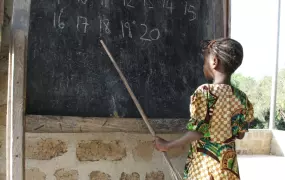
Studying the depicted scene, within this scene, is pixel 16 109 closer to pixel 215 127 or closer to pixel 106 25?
pixel 106 25

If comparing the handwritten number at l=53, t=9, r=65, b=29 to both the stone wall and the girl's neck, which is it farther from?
the girl's neck

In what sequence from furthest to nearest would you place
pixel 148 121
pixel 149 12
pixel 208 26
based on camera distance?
pixel 208 26, pixel 149 12, pixel 148 121

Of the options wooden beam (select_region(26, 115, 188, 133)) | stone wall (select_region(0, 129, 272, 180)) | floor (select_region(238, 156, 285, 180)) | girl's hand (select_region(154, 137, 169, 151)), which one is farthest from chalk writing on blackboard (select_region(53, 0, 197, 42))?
floor (select_region(238, 156, 285, 180))

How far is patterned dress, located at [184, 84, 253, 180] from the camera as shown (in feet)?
7.79

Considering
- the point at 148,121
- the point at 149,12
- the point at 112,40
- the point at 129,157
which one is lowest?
the point at 129,157

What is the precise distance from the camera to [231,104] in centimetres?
242

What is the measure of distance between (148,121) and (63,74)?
0.68m

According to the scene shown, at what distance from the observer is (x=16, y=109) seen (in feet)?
7.31

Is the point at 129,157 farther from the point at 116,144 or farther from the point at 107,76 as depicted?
the point at 107,76

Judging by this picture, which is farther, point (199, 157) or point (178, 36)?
point (178, 36)

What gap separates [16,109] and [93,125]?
0.63m

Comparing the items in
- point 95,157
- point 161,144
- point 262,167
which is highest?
point 161,144

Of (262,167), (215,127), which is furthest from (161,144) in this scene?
(262,167)

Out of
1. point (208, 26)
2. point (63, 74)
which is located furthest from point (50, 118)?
point (208, 26)
